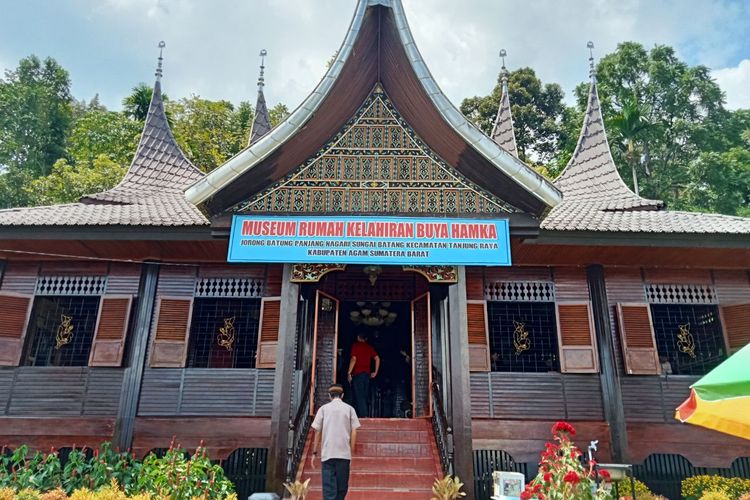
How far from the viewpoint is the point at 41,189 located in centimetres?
1988

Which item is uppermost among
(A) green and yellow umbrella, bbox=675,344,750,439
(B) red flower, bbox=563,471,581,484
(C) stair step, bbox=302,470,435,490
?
(A) green and yellow umbrella, bbox=675,344,750,439

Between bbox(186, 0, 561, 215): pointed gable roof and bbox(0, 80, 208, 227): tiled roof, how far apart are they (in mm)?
1246

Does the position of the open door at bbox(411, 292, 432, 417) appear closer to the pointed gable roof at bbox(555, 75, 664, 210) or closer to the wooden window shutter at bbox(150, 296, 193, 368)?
the pointed gable roof at bbox(555, 75, 664, 210)

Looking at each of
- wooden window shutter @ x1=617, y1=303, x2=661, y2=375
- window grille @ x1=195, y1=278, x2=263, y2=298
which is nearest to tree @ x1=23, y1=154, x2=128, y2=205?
window grille @ x1=195, y1=278, x2=263, y2=298

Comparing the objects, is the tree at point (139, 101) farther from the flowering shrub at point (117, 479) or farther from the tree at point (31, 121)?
the flowering shrub at point (117, 479)

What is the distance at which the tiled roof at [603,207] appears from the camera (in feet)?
23.7

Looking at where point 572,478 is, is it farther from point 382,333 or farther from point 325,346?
point 382,333

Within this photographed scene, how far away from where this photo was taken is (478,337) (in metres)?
7.84

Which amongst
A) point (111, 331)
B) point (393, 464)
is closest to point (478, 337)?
point (393, 464)

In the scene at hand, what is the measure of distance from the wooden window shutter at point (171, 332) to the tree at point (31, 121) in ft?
65.9

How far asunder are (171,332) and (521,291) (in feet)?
17.4

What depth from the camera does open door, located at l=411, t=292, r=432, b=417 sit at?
341 inches

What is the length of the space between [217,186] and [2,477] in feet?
12.6

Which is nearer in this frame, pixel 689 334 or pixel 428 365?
pixel 689 334
